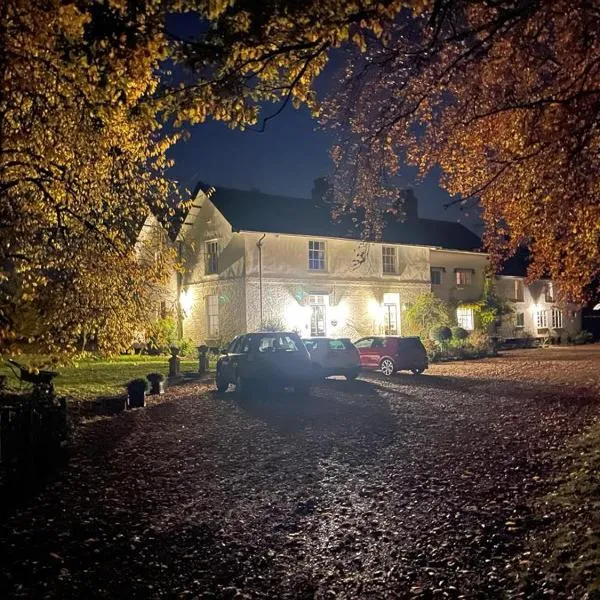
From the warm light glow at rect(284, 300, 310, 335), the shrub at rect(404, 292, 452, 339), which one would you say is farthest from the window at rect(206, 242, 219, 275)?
the shrub at rect(404, 292, 452, 339)

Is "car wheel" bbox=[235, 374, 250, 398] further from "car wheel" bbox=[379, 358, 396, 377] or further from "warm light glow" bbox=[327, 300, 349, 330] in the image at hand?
"warm light glow" bbox=[327, 300, 349, 330]

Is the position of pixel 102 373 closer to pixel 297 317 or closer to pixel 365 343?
pixel 365 343

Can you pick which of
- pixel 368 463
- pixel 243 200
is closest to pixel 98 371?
pixel 243 200

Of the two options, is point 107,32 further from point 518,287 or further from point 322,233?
point 518,287

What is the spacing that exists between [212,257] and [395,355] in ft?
40.5

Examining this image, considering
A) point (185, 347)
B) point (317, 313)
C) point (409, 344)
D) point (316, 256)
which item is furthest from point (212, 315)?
point (409, 344)

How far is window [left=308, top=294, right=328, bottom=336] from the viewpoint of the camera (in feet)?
100

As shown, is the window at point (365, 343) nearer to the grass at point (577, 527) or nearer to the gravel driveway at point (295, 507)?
the gravel driveway at point (295, 507)

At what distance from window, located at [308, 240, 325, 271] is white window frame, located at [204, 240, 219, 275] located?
4680 mm

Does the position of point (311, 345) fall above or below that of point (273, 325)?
below

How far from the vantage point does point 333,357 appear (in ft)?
66.0

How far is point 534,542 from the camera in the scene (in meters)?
→ 5.40

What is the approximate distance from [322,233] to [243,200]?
4631 mm

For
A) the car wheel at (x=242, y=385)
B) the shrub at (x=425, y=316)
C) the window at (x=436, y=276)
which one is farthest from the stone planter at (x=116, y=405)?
the window at (x=436, y=276)
